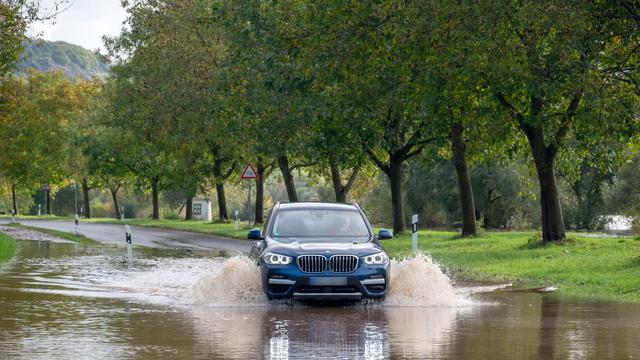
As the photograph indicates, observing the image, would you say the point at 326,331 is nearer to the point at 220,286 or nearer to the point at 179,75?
the point at 220,286

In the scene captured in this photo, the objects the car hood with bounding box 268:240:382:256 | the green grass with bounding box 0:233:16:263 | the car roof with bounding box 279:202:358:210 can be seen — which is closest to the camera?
the car hood with bounding box 268:240:382:256

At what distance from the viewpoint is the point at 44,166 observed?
87188 millimetres

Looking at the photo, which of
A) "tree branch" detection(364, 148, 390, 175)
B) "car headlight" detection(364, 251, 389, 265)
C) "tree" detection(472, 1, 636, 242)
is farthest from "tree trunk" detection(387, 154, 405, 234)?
"car headlight" detection(364, 251, 389, 265)

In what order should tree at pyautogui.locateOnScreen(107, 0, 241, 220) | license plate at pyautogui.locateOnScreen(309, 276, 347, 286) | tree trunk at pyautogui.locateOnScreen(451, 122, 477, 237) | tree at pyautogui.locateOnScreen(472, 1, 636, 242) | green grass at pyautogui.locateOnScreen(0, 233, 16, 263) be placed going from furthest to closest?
tree at pyautogui.locateOnScreen(107, 0, 241, 220) → tree trunk at pyautogui.locateOnScreen(451, 122, 477, 237) → green grass at pyautogui.locateOnScreen(0, 233, 16, 263) → tree at pyautogui.locateOnScreen(472, 1, 636, 242) → license plate at pyautogui.locateOnScreen(309, 276, 347, 286)

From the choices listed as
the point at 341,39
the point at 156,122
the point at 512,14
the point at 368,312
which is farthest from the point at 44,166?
the point at 368,312

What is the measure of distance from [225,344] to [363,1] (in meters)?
17.0

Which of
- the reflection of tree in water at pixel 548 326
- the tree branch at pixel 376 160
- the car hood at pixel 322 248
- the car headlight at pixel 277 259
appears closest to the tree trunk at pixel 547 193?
the tree branch at pixel 376 160

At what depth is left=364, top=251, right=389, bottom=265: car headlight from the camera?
51.1 feet

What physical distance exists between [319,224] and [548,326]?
496 cm

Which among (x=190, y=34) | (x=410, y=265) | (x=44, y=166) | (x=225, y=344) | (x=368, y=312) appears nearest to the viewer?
(x=225, y=344)

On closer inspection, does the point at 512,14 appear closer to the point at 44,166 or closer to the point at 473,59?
the point at 473,59

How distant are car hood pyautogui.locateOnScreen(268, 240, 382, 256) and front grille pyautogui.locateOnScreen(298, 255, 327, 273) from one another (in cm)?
8

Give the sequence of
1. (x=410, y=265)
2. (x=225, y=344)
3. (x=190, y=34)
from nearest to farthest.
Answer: (x=225, y=344), (x=410, y=265), (x=190, y=34)

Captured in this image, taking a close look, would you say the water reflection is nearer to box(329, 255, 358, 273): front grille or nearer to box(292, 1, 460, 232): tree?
box(329, 255, 358, 273): front grille
